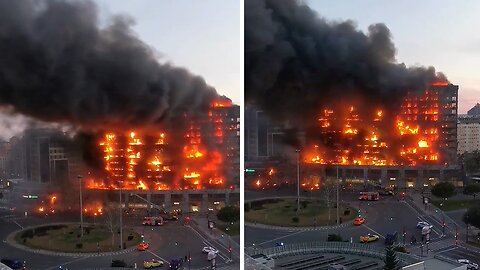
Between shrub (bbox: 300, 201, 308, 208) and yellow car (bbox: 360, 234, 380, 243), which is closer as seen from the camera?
yellow car (bbox: 360, 234, 380, 243)

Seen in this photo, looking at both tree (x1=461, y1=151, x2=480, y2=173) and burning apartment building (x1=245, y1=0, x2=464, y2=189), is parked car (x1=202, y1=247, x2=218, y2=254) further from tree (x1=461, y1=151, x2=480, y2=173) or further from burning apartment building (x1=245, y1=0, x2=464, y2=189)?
tree (x1=461, y1=151, x2=480, y2=173)

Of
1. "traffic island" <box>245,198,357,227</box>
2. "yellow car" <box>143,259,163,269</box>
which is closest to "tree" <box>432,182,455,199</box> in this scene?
"traffic island" <box>245,198,357,227</box>

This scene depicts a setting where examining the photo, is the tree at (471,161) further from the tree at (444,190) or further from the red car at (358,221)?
the red car at (358,221)

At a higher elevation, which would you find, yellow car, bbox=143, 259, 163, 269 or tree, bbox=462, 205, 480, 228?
tree, bbox=462, 205, 480, 228

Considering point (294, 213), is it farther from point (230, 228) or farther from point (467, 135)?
point (467, 135)

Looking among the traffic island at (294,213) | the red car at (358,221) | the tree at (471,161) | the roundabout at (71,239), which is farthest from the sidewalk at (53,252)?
the tree at (471,161)

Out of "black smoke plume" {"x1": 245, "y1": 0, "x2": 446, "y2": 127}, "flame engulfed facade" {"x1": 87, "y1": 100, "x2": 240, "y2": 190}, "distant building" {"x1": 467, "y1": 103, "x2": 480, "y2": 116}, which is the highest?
"black smoke plume" {"x1": 245, "y1": 0, "x2": 446, "y2": 127}

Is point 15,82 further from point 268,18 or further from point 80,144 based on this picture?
point 268,18

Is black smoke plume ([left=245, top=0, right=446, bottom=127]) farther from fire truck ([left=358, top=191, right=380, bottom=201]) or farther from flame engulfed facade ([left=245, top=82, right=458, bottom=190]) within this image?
fire truck ([left=358, top=191, right=380, bottom=201])
